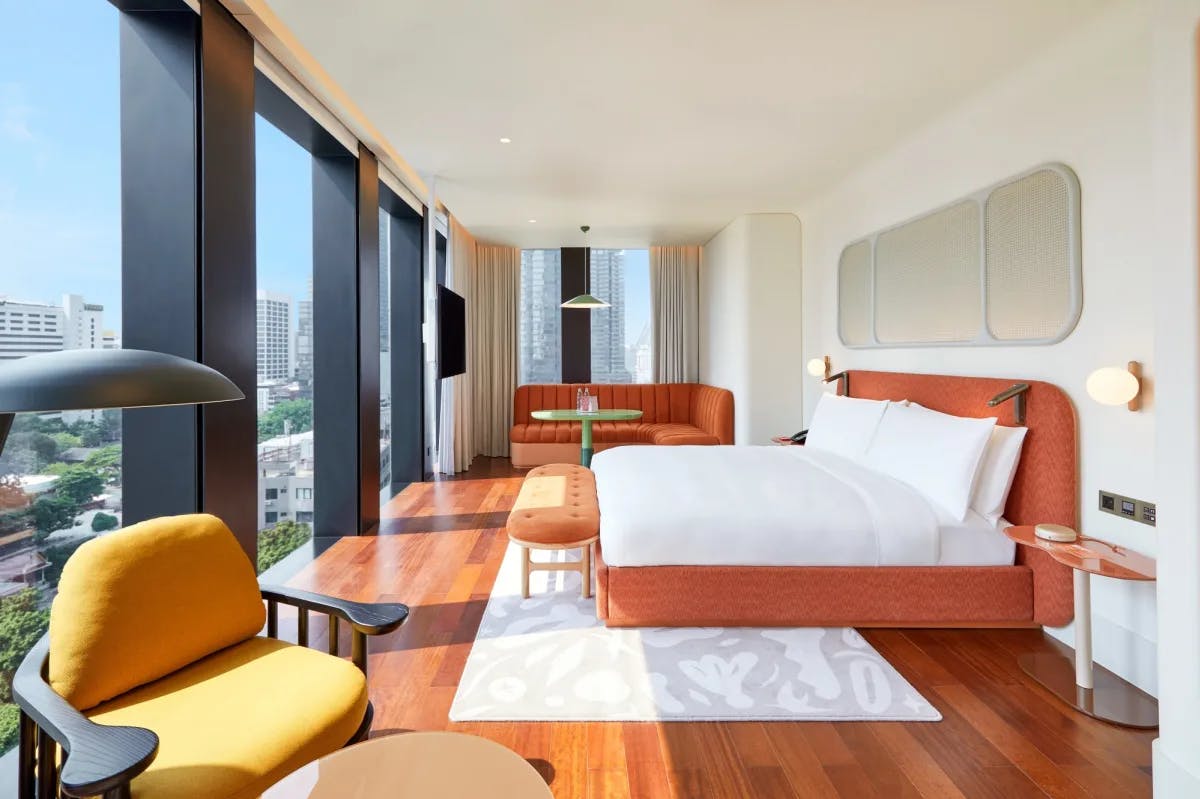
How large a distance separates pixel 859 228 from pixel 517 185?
2594 mm

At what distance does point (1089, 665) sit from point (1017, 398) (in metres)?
1.14

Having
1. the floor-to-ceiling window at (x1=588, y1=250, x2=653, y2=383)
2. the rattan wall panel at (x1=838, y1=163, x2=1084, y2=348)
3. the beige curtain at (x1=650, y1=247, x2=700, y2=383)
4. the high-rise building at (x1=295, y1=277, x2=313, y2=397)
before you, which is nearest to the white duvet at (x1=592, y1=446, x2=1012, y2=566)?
the rattan wall panel at (x1=838, y1=163, x2=1084, y2=348)

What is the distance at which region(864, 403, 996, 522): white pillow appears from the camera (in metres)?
2.76

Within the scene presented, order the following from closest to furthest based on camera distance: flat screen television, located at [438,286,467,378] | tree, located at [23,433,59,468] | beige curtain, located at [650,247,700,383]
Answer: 1. tree, located at [23,433,59,468]
2. flat screen television, located at [438,286,467,378]
3. beige curtain, located at [650,247,700,383]

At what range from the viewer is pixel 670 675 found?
2332 millimetres

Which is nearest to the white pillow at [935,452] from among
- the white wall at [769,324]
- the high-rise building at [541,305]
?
the white wall at [769,324]

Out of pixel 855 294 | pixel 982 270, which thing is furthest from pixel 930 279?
pixel 855 294

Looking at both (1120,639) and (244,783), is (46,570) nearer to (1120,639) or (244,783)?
(244,783)

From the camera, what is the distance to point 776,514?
274cm

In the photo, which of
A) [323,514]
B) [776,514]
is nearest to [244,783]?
[776,514]

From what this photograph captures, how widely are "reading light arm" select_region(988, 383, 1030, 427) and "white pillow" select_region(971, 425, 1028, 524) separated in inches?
2.4

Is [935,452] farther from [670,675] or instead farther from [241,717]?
[241,717]

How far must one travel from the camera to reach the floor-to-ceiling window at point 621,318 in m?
7.57

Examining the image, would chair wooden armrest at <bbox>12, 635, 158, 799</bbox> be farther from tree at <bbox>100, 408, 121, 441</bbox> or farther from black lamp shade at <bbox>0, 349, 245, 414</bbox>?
tree at <bbox>100, 408, 121, 441</bbox>
